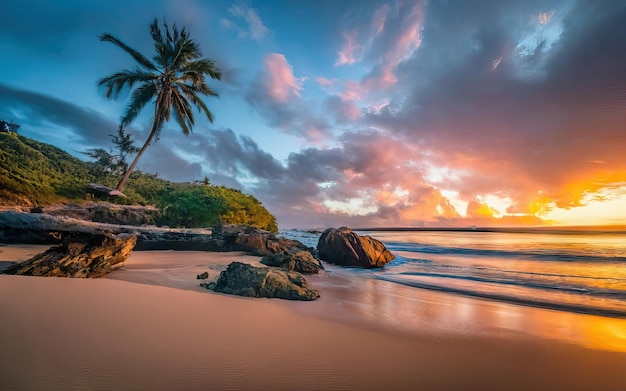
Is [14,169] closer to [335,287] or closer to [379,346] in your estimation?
[335,287]

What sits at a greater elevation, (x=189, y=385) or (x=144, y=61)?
(x=144, y=61)

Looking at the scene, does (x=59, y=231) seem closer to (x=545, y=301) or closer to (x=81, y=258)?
(x=81, y=258)

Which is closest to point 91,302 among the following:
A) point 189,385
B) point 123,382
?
point 123,382

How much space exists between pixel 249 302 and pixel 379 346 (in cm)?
181

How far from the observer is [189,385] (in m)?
1.49

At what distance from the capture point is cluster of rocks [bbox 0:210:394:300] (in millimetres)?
4109

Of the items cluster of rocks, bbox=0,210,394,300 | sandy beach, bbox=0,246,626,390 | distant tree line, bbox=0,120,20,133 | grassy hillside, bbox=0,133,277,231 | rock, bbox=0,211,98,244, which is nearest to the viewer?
sandy beach, bbox=0,246,626,390

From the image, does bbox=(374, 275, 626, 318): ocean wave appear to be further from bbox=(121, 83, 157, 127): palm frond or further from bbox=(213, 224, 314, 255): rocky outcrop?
bbox=(121, 83, 157, 127): palm frond

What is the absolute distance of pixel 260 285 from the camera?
13.2 feet

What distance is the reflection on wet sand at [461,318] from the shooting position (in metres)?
2.95

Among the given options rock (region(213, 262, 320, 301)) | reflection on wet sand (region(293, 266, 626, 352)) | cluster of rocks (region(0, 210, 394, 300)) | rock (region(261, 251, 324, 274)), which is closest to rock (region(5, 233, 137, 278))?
cluster of rocks (region(0, 210, 394, 300))

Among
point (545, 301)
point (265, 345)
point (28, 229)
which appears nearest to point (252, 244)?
point (28, 229)

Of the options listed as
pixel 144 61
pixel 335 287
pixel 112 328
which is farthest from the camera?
pixel 144 61

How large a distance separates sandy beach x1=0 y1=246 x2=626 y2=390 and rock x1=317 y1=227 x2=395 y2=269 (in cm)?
581
